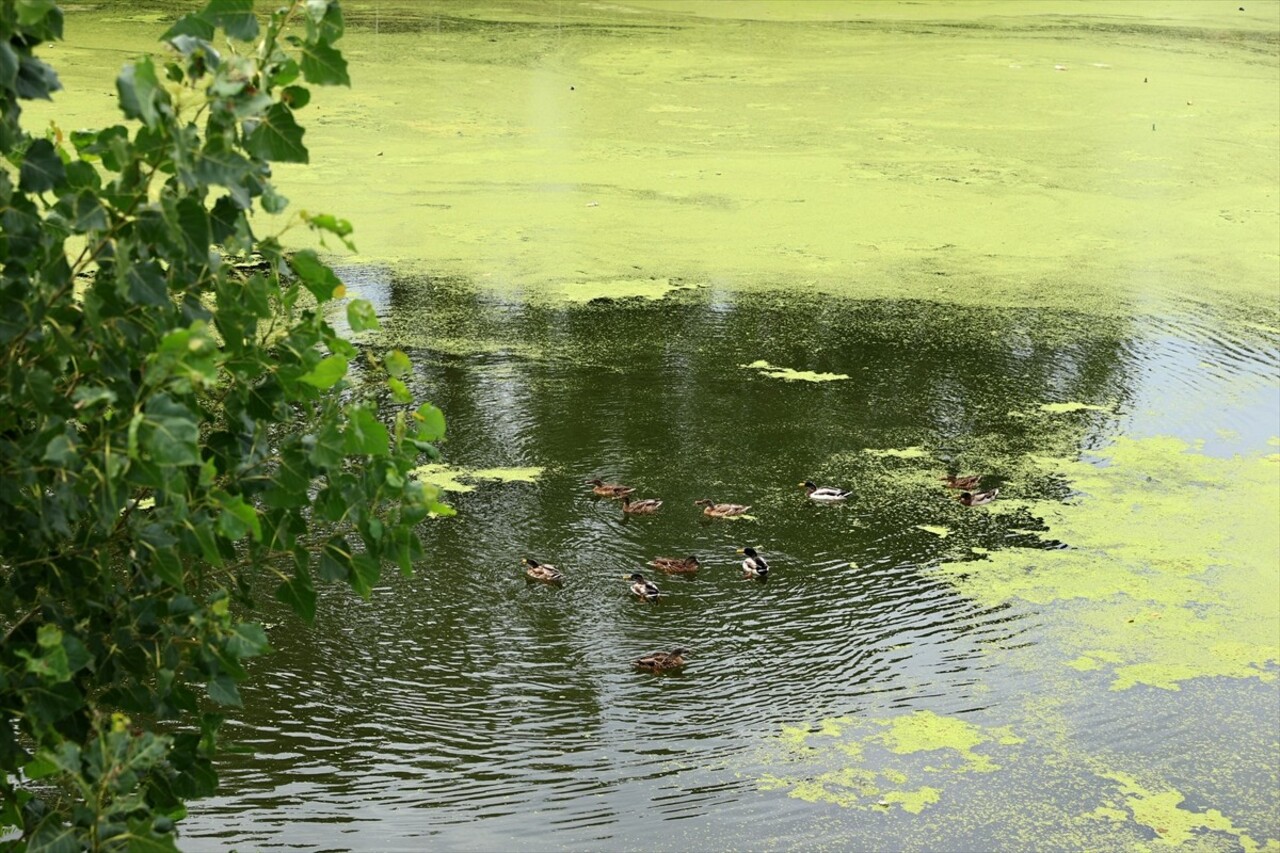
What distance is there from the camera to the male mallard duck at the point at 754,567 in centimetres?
331

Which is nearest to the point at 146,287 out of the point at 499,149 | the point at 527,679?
the point at 527,679

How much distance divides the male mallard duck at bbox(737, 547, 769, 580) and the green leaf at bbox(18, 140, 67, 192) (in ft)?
7.43

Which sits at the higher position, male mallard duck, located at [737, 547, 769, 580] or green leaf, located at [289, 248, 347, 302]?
green leaf, located at [289, 248, 347, 302]

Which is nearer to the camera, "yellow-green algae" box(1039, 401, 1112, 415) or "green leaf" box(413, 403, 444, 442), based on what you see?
"green leaf" box(413, 403, 444, 442)

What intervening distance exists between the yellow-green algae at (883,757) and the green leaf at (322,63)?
167 centimetres

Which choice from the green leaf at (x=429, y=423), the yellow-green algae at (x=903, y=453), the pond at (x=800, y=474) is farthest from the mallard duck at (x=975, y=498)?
the green leaf at (x=429, y=423)

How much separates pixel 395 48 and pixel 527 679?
630cm

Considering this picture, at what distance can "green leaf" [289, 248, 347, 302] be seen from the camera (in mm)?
1342

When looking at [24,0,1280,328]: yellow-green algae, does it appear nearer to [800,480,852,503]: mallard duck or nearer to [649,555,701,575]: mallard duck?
[800,480,852,503]: mallard duck

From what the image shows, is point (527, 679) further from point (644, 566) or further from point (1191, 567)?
point (1191, 567)

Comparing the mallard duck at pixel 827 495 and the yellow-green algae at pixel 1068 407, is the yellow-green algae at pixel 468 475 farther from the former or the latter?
the yellow-green algae at pixel 1068 407

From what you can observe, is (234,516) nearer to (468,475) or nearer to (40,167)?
(40,167)

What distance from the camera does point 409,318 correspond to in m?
4.80

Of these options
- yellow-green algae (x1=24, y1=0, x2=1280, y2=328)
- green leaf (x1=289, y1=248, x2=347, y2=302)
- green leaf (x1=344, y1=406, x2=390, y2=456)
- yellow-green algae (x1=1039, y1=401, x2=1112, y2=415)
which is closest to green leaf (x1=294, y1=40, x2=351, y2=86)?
green leaf (x1=289, y1=248, x2=347, y2=302)
